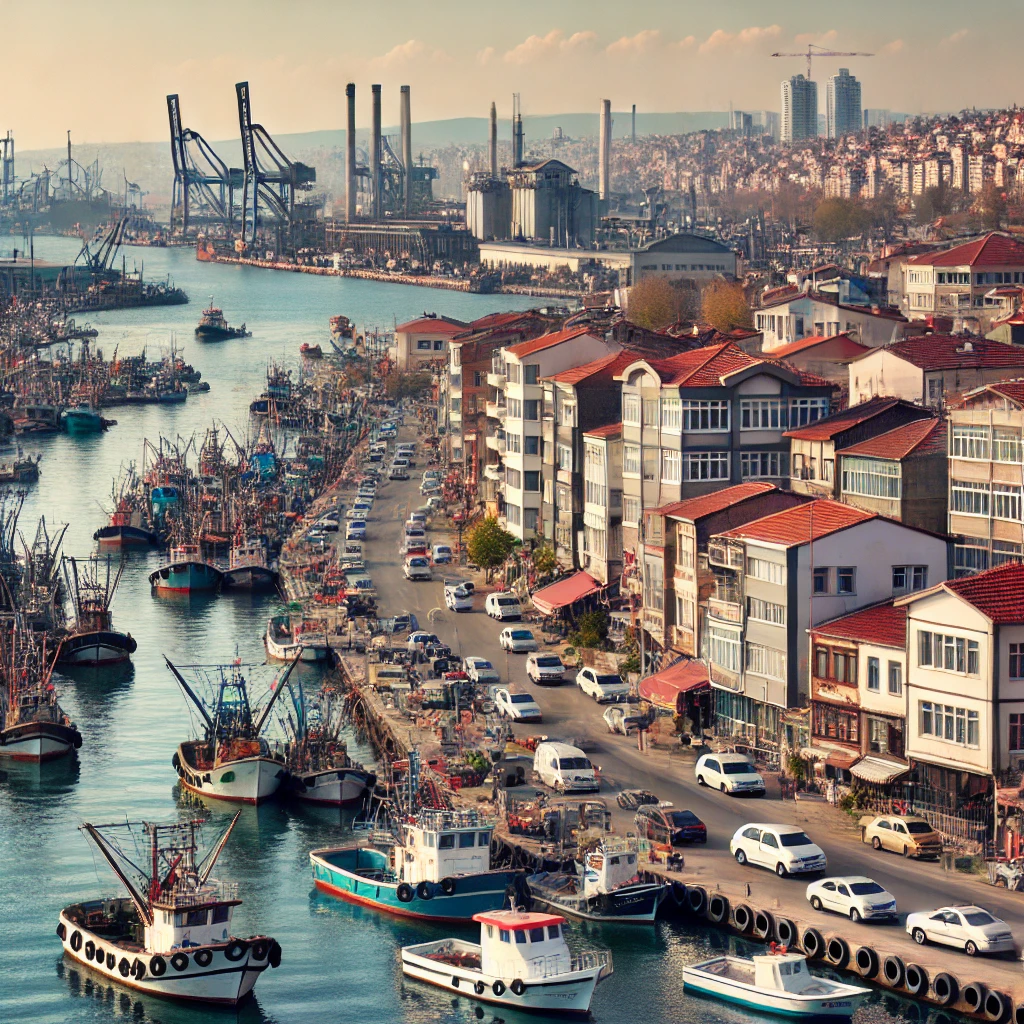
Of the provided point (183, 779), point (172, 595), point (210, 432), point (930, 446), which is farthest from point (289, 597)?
point (210, 432)

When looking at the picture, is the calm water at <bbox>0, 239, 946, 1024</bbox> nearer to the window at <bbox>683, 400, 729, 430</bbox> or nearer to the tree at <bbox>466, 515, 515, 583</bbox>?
the tree at <bbox>466, 515, 515, 583</bbox>

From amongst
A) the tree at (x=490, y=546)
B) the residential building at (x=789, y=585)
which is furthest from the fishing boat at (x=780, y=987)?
the tree at (x=490, y=546)

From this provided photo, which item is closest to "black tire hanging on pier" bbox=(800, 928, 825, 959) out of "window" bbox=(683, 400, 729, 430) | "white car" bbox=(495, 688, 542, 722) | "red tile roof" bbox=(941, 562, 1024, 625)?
"red tile roof" bbox=(941, 562, 1024, 625)

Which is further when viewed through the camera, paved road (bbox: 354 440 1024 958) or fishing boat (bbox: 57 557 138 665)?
fishing boat (bbox: 57 557 138 665)

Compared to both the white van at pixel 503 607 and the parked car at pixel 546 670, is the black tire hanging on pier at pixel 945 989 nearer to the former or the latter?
the parked car at pixel 546 670

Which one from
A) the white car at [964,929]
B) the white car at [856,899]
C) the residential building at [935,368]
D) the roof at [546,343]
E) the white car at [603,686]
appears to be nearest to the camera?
the white car at [964,929]
